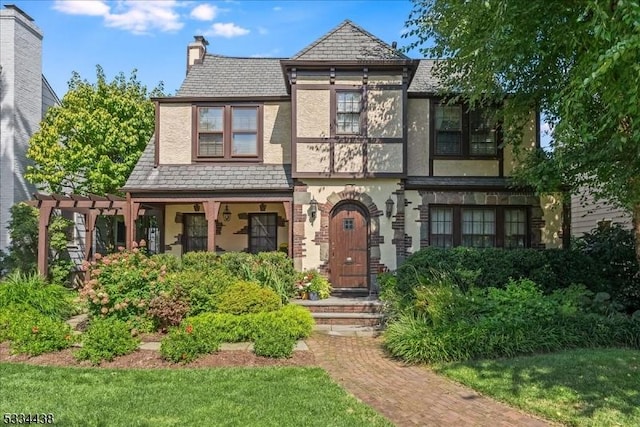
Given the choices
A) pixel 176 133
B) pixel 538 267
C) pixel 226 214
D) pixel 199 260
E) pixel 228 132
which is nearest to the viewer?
pixel 538 267

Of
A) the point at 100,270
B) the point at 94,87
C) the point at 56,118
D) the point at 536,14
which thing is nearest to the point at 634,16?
the point at 536,14

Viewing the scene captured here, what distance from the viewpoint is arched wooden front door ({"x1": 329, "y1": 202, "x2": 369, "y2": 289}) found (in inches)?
465

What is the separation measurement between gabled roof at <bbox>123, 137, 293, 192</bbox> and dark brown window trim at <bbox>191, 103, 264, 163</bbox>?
0.58 ft

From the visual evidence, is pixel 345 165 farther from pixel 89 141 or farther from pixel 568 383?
pixel 89 141

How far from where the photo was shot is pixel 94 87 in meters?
17.0

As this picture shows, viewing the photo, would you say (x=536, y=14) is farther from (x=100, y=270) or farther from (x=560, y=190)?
(x=100, y=270)

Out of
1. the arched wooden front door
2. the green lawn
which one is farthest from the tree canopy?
the green lawn

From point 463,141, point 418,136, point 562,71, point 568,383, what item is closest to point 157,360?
point 568,383

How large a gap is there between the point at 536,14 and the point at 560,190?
4725mm

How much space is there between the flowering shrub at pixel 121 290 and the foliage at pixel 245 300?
1234 mm

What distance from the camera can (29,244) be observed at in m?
14.1

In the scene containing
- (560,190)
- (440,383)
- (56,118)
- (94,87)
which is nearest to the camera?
(440,383)

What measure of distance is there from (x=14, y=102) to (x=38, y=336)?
11017 mm

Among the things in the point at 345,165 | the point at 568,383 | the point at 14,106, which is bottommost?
the point at 568,383
